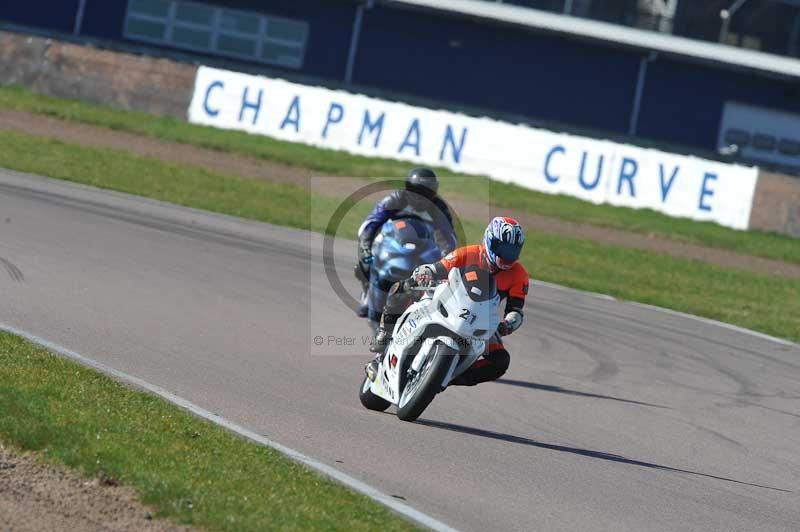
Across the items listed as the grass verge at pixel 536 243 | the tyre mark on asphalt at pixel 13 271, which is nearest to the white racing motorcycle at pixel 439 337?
the tyre mark on asphalt at pixel 13 271

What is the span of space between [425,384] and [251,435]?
1457 millimetres

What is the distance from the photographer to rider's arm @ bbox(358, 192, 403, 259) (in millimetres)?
11750

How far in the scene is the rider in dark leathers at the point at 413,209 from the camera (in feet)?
38.5

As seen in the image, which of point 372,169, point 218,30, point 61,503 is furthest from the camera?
point 218,30

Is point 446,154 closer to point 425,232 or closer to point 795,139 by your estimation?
point 425,232

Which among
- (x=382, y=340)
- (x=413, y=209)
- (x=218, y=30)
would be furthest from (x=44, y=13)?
(x=382, y=340)

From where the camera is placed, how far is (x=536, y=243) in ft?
76.1

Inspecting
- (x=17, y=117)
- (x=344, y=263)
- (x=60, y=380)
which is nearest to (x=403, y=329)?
(x=60, y=380)

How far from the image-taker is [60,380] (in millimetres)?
8297

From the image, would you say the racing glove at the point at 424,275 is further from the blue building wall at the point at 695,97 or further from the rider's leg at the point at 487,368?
the blue building wall at the point at 695,97

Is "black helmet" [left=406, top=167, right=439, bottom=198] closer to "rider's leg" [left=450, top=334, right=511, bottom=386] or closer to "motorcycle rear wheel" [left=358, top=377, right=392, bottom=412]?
"motorcycle rear wheel" [left=358, top=377, right=392, bottom=412]

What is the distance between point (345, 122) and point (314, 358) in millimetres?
16532

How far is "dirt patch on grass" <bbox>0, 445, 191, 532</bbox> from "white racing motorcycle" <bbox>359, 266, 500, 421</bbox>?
292 centimetres

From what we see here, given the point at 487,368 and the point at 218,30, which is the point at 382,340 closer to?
the point at 487,368
